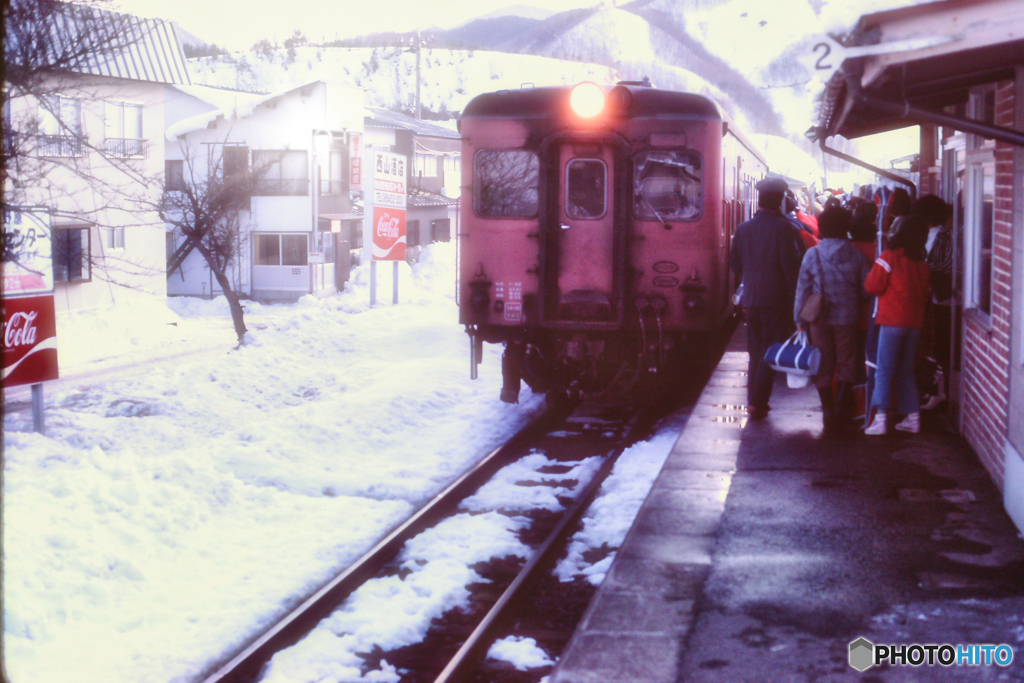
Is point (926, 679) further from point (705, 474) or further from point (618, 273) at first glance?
point (618, 273)

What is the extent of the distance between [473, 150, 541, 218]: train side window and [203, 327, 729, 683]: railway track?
214 cm

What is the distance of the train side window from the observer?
930 centimetres

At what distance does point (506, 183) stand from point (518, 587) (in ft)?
15.6

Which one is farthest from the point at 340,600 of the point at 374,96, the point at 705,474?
the point at 374,96

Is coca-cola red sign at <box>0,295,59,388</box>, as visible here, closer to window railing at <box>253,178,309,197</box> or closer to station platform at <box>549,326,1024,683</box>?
station platform at <box>549,326,1024,683</box>

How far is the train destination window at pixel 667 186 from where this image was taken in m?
9.09

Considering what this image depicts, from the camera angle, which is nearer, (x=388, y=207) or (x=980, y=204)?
(x=980, y=204)

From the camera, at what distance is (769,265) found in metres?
7.94

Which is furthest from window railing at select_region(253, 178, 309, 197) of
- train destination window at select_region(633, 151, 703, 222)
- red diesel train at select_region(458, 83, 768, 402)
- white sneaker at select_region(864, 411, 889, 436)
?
white sneaker at select_region(864, 411, 889, 436)

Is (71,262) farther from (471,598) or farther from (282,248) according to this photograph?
(471,598)

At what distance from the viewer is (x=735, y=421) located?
8250 millimetres

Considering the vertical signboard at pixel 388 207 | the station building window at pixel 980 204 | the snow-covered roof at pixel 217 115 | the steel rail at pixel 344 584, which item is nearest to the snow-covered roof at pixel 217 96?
the snow-covered roof at pixel 217 115

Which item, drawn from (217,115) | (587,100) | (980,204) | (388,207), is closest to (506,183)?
(587,100)

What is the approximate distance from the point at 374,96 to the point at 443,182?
93695mm
